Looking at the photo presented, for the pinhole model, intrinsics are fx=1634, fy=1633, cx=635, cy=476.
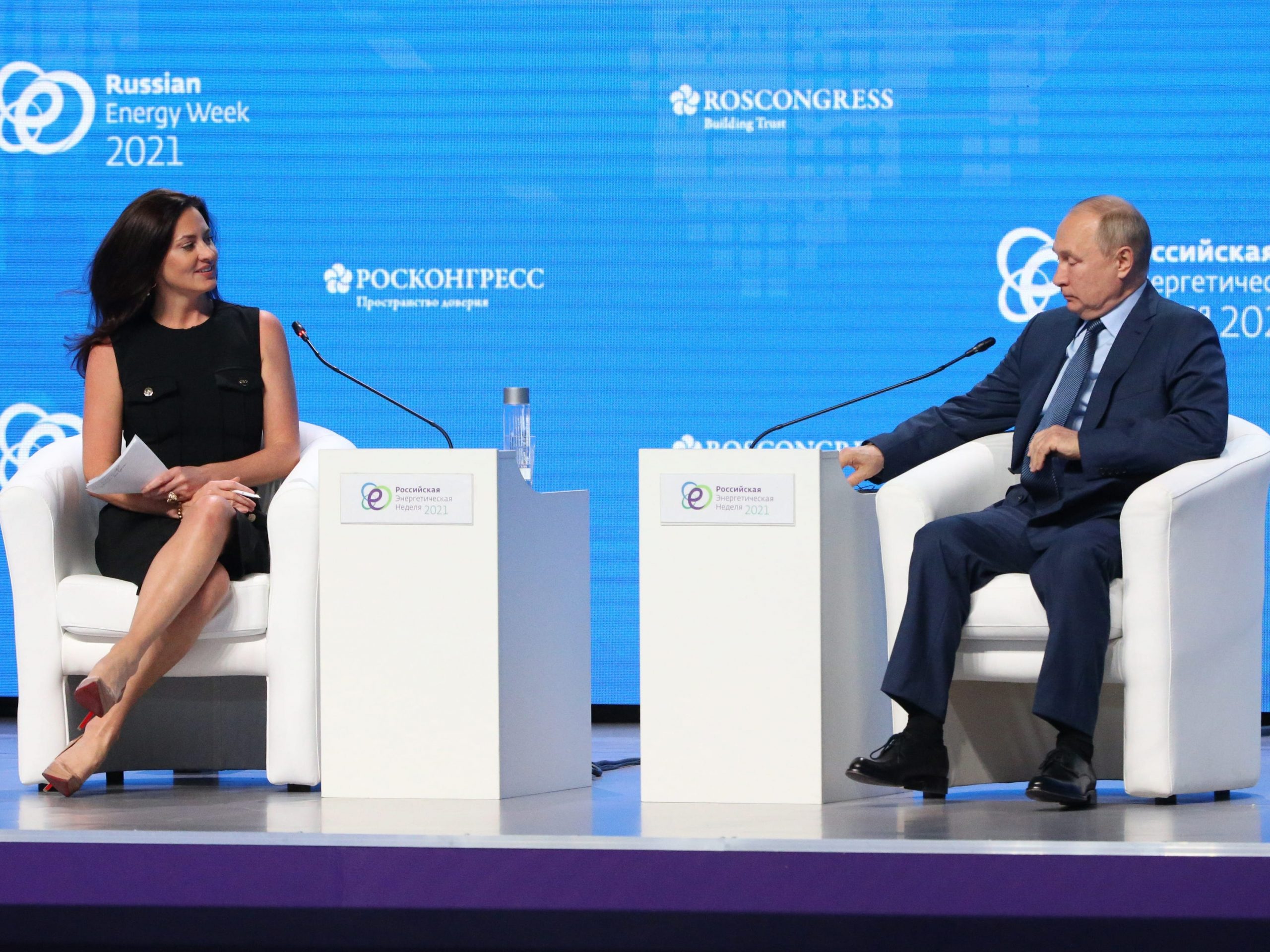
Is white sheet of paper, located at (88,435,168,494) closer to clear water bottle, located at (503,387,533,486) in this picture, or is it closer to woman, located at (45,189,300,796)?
woman, located at (45,189,300,796)

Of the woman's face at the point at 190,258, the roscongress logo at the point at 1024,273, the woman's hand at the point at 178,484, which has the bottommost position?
the woman's hand at the point at 178,484

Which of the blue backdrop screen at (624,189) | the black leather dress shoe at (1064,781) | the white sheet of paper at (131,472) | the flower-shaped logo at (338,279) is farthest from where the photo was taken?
the flower-shaped logo at (338,279)

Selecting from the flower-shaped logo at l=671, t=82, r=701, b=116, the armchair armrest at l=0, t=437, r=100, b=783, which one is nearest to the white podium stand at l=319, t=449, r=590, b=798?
the armchair armrest at l=0, t=437, r=100, b=783

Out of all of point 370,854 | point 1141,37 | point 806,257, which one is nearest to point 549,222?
point 806,257

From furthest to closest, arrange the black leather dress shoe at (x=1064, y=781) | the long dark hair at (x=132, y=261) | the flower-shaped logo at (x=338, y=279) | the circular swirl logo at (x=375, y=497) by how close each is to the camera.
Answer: the flower-shaped logo at (x=338, y=279)
the long dark hair at (x=132, y=261)
the circular swirl logo at (x=375, y=497)
the black leather dress shoe at (x=1064, y=781)

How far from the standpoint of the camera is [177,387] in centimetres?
355

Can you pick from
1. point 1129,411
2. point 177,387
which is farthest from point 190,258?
point 1129,411

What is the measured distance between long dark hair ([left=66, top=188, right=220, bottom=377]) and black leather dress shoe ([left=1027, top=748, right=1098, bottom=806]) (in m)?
2.11

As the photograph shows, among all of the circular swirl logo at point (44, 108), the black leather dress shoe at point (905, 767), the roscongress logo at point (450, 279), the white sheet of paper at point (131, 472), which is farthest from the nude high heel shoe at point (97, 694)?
the circular swirl logo at point (44, 108)

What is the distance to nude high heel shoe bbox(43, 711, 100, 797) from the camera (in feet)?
10.4

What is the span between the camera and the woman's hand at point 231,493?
3.36m

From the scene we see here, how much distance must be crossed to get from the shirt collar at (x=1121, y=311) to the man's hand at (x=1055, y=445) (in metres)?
0.27

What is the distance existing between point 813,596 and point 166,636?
4.22 feet

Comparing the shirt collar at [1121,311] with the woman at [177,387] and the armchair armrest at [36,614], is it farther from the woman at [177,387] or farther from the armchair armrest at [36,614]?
the armchair armrest at [36,614]
